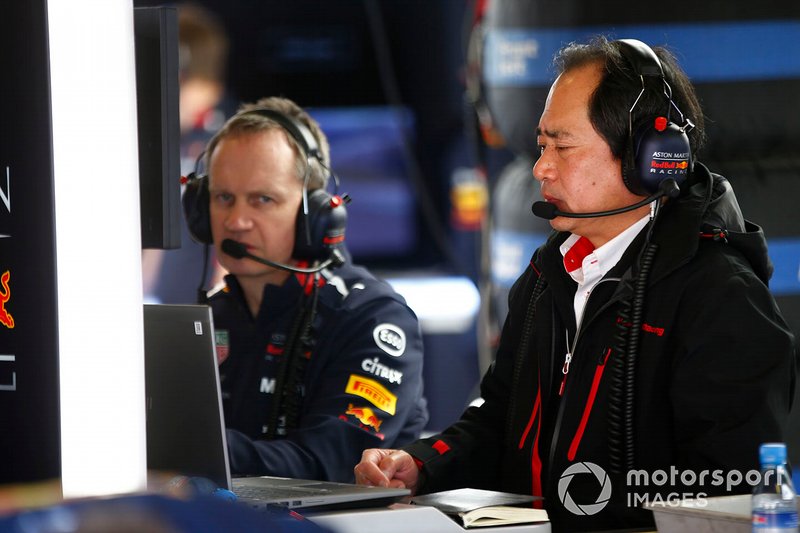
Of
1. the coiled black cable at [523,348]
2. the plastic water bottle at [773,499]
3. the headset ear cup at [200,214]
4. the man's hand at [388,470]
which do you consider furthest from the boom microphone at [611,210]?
the headset ear cup at [200,214]

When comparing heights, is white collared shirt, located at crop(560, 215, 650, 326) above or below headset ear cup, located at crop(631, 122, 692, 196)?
below

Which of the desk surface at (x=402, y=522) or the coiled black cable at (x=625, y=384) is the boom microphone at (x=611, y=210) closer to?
the coiled black cable at (x=625, y=384)

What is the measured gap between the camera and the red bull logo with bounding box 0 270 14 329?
3.48 ft

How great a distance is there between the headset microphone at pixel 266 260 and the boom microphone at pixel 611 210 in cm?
51

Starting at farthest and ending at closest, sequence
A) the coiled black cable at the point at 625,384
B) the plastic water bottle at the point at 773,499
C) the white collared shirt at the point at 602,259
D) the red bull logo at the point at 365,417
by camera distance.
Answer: the red bull logo at the point at 365,417, the white collared shirt at the point at 602,259, the coiled black cable at the point at 625,384, the plastic water bottle at the point at 773,499

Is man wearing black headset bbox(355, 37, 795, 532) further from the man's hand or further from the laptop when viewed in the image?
the laptop

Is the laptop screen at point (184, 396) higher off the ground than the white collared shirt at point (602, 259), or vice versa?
the white collared shirt at point (602, 259)

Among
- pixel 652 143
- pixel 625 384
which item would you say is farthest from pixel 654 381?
pixel 652 143

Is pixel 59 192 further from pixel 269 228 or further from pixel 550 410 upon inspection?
pixel 269 228

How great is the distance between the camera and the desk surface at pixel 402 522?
1.21 m

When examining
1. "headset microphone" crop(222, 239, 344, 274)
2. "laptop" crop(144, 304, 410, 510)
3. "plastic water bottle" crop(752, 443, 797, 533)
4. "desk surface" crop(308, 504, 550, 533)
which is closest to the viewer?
"plastic water bottle" crop(752, 443, 797, 533)

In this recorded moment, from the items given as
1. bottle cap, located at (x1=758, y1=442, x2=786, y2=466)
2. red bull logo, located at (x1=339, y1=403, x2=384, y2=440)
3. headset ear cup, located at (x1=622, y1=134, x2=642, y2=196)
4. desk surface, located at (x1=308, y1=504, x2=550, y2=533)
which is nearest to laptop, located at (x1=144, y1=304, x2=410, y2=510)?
desk surface, located at (x1=308, y1=504, x2=550, y2=533)

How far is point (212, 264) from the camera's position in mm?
3984

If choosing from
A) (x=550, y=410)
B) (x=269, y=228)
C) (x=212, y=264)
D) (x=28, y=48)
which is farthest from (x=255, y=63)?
(x=28, y=48)
